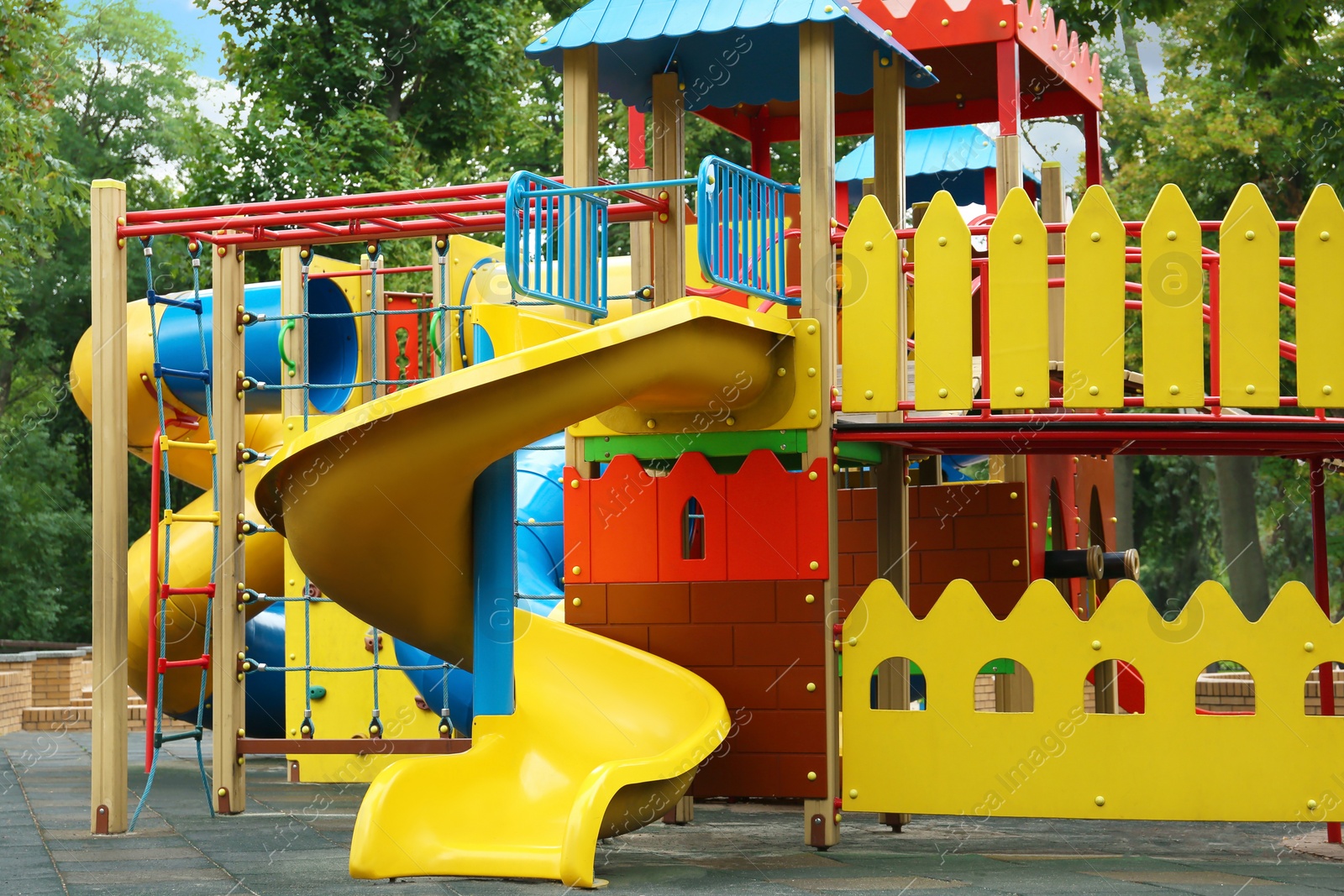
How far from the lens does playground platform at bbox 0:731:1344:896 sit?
5719mm

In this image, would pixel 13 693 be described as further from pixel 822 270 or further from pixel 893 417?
pixel 822 270

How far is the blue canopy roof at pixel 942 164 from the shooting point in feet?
43.8

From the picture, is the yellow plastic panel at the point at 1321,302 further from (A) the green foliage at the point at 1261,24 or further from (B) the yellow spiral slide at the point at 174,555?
(B) the yellow spiral slide at the point at 174,555

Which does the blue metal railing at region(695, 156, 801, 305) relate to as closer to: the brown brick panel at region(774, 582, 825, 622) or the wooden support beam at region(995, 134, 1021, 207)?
the brown brick panel at region(774, 582, 825, 622)

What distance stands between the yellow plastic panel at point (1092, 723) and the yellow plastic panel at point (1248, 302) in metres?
0.86

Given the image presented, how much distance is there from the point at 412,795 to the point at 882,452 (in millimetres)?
2908

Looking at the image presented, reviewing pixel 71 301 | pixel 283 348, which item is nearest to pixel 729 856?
pixel 283 348

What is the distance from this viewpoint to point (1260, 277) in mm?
6562

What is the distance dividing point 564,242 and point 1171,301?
260cm

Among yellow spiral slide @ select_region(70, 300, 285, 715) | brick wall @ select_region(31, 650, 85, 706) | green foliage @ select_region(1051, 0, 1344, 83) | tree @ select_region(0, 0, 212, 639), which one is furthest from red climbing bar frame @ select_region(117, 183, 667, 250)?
tree @ select_region(0, 0, 212, 639)

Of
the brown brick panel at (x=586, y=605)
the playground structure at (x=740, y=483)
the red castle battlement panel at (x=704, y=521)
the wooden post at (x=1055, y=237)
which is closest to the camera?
the playground structure at (x=740, y=483)

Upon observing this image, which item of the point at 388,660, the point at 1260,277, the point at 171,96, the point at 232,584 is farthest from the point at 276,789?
the point at 171,96

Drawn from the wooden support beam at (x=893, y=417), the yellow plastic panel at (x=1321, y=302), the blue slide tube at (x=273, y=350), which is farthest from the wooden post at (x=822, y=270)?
the blue slide tube at (x=273, y=350)

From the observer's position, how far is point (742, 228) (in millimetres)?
6781
